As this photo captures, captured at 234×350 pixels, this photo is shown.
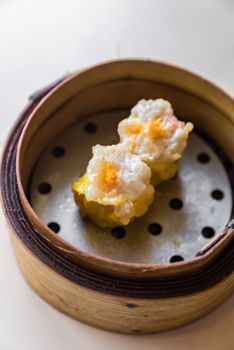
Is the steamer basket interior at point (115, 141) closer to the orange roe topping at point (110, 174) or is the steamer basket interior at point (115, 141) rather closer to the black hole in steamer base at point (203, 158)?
the black hole in steamer base at point (203, 158)

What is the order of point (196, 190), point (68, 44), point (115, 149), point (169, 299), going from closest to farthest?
point (169, 299) → point (115, 149) → point (196, 190) → point (68, 44)

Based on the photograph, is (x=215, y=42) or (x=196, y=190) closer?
(x=196, y=190)

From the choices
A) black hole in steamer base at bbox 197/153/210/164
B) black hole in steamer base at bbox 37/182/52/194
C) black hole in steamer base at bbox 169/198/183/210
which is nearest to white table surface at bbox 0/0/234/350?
A: black hole in steamer base at bbox 37/182/52/194

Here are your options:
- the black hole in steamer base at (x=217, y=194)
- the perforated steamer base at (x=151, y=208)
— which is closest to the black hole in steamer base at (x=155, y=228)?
the perforated steamer base at (x=151, y=208)

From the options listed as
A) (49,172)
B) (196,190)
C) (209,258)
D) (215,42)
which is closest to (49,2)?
(215,42)

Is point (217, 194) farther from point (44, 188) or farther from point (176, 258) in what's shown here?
point (44, 188)

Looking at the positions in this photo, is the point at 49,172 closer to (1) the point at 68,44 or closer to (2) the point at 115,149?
(2) the point at 115,149

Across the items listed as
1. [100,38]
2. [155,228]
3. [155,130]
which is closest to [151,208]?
[155,228]
